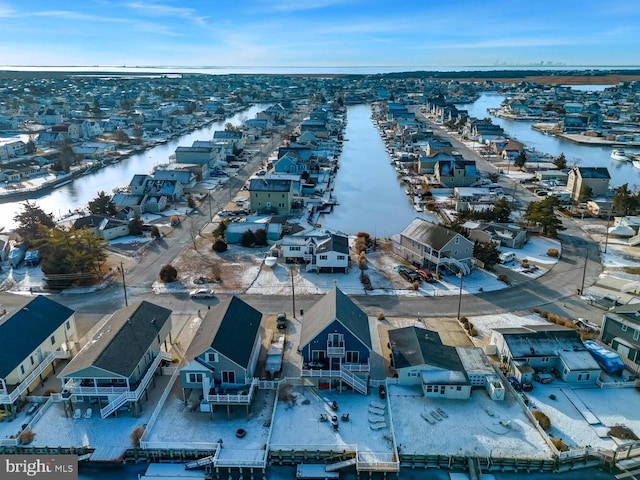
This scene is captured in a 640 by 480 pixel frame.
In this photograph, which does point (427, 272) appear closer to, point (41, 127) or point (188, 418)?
point (188, 418)

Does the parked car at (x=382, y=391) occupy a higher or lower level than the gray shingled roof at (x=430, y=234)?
lower

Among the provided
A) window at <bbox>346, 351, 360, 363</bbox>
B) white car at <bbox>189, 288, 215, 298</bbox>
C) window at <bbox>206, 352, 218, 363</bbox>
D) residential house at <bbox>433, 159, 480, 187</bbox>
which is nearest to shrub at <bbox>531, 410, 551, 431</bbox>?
window at <bbox>346, 351, 360, 363</bbox>

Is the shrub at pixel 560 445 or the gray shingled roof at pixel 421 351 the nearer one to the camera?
the shrub at pixel 560 445

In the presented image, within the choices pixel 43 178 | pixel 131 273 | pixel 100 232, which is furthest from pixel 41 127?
pixel 131 273

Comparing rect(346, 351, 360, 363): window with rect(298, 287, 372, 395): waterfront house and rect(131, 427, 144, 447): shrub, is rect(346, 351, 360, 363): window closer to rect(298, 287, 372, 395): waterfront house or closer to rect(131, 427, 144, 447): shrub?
rect(298, 287, 372, 395): waterfront house

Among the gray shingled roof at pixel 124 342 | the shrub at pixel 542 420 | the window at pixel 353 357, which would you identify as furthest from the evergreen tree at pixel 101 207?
the shrub at pixel 542 420

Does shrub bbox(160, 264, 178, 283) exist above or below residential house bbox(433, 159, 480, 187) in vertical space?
below

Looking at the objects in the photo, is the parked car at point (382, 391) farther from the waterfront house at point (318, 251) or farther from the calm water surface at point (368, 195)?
the calm water surface at point (368, 195)

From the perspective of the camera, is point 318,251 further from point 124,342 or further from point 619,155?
point 619,155
